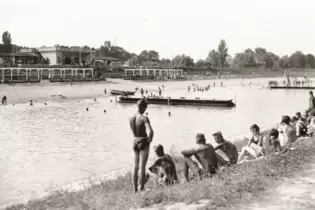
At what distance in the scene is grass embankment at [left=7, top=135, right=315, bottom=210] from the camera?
6094mm

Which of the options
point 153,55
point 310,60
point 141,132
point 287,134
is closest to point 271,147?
point 287,134

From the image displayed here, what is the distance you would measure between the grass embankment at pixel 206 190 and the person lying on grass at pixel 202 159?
9.5 inches

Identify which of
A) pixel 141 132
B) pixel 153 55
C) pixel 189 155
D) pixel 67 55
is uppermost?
pixel 153 55

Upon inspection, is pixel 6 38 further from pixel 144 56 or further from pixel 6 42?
pixel 144 56

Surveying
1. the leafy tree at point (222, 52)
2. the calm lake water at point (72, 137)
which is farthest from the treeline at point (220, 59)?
the calm lake water at point (72, 137)

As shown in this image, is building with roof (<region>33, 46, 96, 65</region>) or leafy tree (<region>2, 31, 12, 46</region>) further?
leafy tree (<region>2, 31, 12, 46</region>)

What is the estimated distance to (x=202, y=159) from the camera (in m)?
7.41

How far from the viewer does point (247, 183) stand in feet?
21.2

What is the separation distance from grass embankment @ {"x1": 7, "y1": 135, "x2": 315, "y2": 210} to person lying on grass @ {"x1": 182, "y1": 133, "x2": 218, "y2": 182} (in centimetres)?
24

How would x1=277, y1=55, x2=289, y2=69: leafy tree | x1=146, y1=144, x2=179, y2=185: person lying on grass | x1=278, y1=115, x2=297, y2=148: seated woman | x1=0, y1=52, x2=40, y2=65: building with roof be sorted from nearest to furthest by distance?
1. x1=146, y1=144, x2=179, y2=185: person lying on grass
2. x1=278, y1=115, x2=297, y2=148: seated woman
3. x1=0, y1=52, x2=40, y2=65: building with roof
4. x1=277, y1=55, x2=289, y2=69: leafy tree

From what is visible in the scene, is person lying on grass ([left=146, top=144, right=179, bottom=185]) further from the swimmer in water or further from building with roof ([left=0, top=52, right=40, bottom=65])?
building with roof ([left=0, top=52, right=40, bottom=65])

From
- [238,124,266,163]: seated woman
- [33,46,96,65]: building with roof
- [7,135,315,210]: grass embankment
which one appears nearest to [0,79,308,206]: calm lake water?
[7,135,315,210]: grass embankment

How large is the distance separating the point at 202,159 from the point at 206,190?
1271 mm

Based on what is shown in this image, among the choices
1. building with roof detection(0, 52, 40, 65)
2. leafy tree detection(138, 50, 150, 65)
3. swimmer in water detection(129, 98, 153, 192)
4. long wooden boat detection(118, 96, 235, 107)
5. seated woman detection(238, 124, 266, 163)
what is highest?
leafy tree detection(138, 50, 150, 65)
